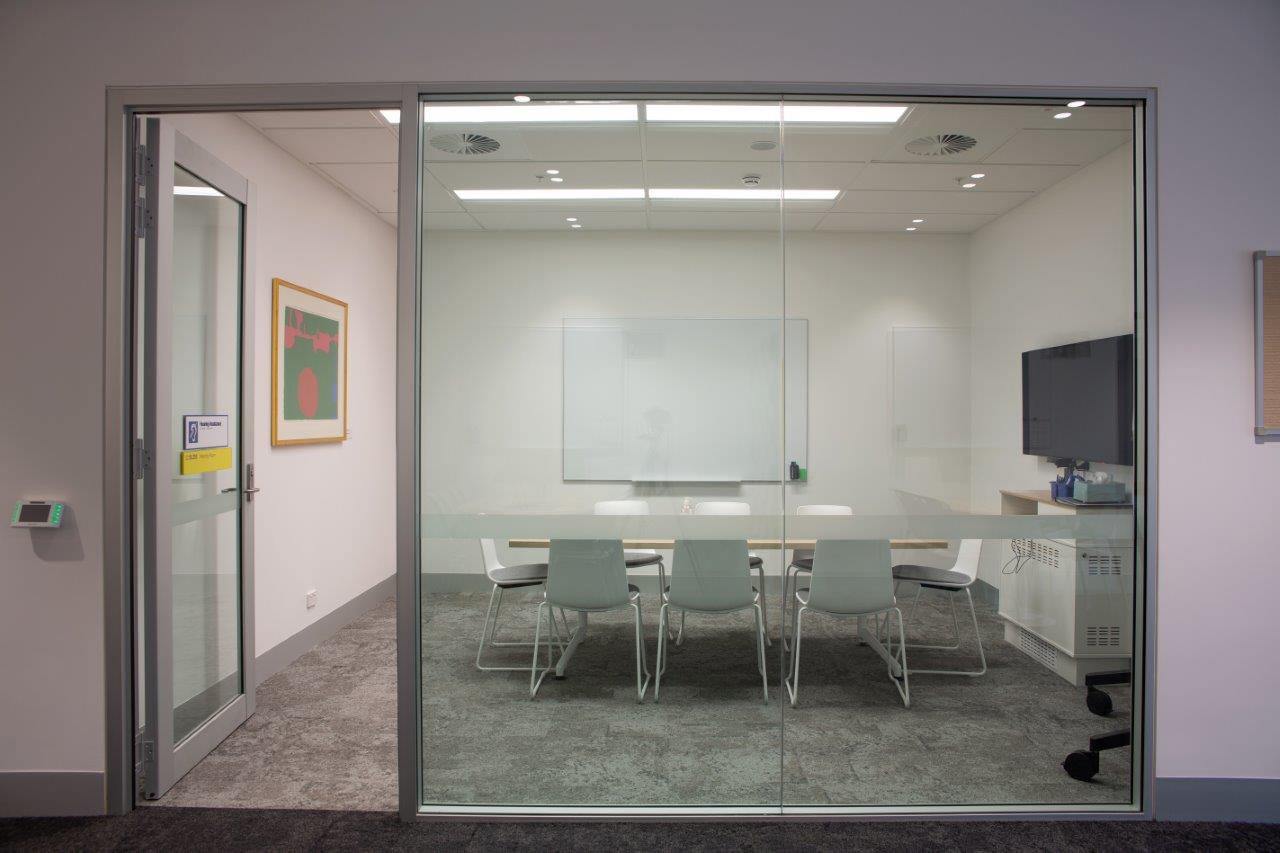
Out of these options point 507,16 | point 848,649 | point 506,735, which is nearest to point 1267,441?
point 848,649

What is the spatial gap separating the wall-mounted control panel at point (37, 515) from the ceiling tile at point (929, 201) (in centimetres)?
285

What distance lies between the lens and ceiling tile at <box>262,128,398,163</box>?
11.0 feet

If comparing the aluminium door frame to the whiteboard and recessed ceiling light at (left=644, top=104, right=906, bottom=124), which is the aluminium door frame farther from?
the whiteboard

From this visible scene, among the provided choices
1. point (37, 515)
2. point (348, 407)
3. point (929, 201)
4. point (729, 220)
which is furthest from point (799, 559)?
point (348, 407)

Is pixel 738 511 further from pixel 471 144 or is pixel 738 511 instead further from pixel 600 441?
pixel 471 144

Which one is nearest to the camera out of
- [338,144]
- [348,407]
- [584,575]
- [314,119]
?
[584,575]

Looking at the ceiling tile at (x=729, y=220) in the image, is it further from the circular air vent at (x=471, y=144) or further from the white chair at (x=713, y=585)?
the white chair at (x=713, y=585)

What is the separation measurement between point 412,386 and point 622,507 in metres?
0.83

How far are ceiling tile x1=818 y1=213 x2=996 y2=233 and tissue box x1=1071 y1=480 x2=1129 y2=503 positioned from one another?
97cm

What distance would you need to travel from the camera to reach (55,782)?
7.83 feet

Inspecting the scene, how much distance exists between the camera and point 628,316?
7.77 ft

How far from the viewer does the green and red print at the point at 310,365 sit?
379 cm

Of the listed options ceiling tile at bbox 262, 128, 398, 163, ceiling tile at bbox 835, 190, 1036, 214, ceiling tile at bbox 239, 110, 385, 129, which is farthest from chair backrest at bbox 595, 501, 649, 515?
ceiling tile at bbox 262, 128, 398, 163

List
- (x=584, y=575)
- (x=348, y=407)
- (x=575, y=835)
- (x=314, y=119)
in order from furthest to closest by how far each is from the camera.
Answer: (x=348, y=407) → (x=314, y=119) → (x=584, y=575) → (x=575, y=835)
